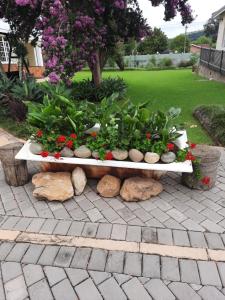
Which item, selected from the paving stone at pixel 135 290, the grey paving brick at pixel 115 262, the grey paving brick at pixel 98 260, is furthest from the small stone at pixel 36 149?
the paving stone at pixel 135 290

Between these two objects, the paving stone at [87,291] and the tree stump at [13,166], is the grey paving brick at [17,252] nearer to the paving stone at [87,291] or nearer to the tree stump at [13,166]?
the paving stone at [87,291]

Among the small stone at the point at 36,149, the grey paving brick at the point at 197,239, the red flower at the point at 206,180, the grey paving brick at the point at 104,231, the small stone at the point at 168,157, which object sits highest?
the small stone at the point at 36,149

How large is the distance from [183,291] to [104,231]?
99 cm

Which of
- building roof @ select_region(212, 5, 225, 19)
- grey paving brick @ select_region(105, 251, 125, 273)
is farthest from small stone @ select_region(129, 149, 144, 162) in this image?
building roof @ select_region(212, 5, 225, 19)

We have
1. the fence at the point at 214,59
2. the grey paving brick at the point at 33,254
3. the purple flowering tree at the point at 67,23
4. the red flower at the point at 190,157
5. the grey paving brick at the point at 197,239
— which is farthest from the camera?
the fence at the point at 214,59

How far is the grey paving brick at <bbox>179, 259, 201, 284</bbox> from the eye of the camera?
2.16 meters

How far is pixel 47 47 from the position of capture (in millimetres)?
5238

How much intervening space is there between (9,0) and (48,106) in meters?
5.08

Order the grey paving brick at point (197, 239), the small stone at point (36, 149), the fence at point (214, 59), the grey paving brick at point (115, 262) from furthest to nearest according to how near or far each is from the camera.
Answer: the fence at point (214, 59), the small stone at point (36, 149), the grey paving brick at point (197, 239), the grey paving brick at point (115, 262)

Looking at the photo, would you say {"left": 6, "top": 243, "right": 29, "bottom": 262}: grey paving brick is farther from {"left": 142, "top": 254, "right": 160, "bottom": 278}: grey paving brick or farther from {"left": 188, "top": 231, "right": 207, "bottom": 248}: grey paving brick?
{"left": 188, "top": 231, "right": 207, "bottom": 248}: grey paving brick

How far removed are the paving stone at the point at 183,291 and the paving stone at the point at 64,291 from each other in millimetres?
831

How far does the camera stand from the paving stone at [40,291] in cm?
204

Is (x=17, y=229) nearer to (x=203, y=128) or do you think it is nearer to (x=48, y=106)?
(x=48, y=106)

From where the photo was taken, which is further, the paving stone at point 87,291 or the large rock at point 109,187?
the large rock at point 109,187
